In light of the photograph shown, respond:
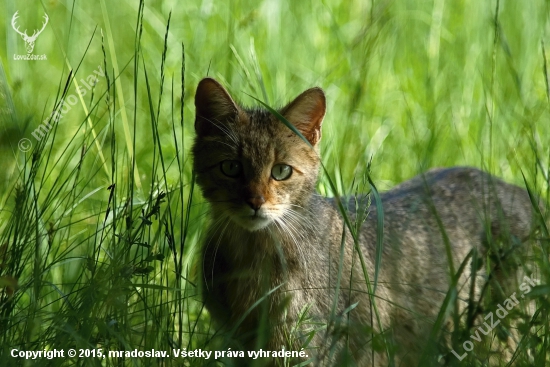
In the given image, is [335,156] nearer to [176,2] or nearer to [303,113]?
[303,113]

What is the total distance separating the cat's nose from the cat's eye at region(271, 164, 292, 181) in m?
0.24

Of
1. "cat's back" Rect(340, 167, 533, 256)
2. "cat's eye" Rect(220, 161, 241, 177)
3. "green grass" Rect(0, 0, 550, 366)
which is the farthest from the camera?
"green grass" Rect(0, 0, 550, 366)

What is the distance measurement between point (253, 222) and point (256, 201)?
11cm

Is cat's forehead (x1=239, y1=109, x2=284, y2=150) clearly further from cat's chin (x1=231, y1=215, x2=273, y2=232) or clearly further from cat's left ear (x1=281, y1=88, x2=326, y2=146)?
cat's chin (x1=231, y1=215, x2=273, y2=232)

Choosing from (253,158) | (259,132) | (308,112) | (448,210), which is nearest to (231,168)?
(253,158)

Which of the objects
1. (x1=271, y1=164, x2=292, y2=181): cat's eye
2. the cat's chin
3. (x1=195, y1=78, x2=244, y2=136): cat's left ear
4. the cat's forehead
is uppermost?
(x1=195, y1=78, x2=244, y2=136): cat's left ear

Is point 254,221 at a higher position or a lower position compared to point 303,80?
lower

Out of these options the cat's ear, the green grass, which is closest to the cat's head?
the cat's ear

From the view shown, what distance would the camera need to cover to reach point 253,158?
153 inches

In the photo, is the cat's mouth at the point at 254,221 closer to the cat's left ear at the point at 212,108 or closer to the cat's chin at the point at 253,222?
the cat's chin at the point at 253,222

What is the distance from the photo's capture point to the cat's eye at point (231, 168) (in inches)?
154

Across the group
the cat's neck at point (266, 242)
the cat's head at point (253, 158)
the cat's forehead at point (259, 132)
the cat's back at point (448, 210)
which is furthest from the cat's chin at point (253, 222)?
the cat's back at point (448, 210)

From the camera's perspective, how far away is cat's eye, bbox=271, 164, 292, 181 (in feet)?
12.9

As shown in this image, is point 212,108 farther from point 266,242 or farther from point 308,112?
point 266,242
